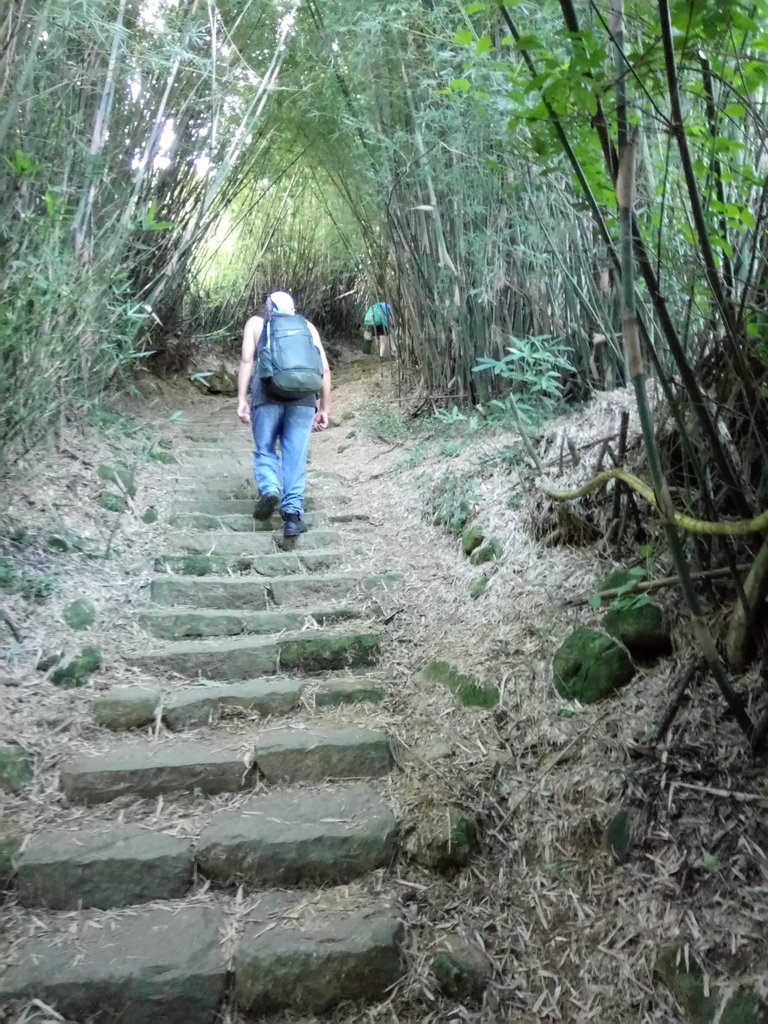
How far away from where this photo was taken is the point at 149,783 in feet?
6.72

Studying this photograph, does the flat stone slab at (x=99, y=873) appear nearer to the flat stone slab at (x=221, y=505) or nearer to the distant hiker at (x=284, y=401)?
the distant hiker at (x=284, y=401)

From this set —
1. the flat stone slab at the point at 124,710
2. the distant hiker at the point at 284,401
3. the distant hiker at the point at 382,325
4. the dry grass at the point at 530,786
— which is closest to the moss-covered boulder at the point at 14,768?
the dry grass at the point at 530,786

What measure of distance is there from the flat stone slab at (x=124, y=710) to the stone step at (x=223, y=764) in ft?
0.36

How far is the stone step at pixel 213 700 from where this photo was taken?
90.5 inches

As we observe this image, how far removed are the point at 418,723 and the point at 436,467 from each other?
1931mm

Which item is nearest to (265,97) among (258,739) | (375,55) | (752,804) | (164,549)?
(375,55)

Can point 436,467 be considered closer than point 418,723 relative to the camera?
No

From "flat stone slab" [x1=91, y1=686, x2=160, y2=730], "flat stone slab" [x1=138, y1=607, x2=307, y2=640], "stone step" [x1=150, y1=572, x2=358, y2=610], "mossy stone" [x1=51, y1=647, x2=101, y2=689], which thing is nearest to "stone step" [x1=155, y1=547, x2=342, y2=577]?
"stone step" [x1=150, y1=572, x2=358, y2=610]

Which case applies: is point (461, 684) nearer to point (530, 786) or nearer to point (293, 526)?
point (530, 786)

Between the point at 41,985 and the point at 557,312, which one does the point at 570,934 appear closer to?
the point at 41,985

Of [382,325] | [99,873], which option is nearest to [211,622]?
[99,873]

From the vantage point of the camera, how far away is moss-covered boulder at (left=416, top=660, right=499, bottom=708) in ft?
7.29

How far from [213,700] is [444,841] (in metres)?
0.90

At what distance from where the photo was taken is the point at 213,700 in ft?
7.70
